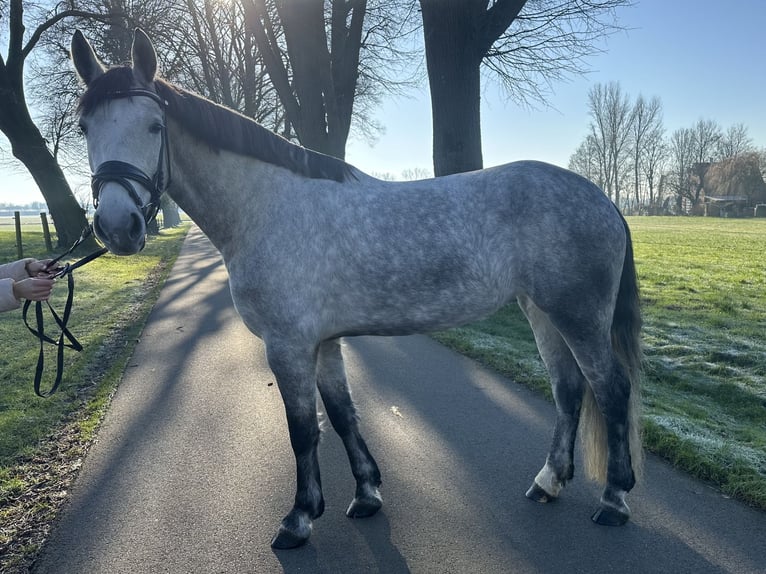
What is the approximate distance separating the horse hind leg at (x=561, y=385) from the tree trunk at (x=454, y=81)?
5.24 meters

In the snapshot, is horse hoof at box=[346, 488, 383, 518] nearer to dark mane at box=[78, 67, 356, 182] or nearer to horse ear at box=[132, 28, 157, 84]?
dark mane at box=[78, 67, 356, 182]

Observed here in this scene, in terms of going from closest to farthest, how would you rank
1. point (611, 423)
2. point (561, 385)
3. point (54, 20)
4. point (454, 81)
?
point (611, 423) < point (561, 385) < point (454, 81) < point (54, 20)

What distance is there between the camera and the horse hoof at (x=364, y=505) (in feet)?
9.88

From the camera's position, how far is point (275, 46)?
13.5m

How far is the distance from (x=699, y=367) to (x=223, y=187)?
5.43 m

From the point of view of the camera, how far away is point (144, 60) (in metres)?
2.53

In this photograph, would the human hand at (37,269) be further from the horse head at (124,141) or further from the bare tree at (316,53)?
the bare tree at (316,53)

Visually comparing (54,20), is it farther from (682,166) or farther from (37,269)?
(682,166)

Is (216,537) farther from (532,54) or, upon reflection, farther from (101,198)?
(532,54)

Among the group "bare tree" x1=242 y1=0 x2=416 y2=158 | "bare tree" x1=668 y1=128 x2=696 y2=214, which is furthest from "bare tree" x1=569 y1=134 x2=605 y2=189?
"bare tree" x1=242 y1=0 x2=416 y2=158

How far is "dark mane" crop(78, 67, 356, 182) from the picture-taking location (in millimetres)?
2494

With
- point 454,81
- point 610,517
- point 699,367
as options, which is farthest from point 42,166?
point 610,517

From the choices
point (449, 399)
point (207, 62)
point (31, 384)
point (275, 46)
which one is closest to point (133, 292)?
point (31, 384)

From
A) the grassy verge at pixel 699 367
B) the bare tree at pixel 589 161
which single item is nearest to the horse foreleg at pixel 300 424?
the grassy verge at pixel 699 367
